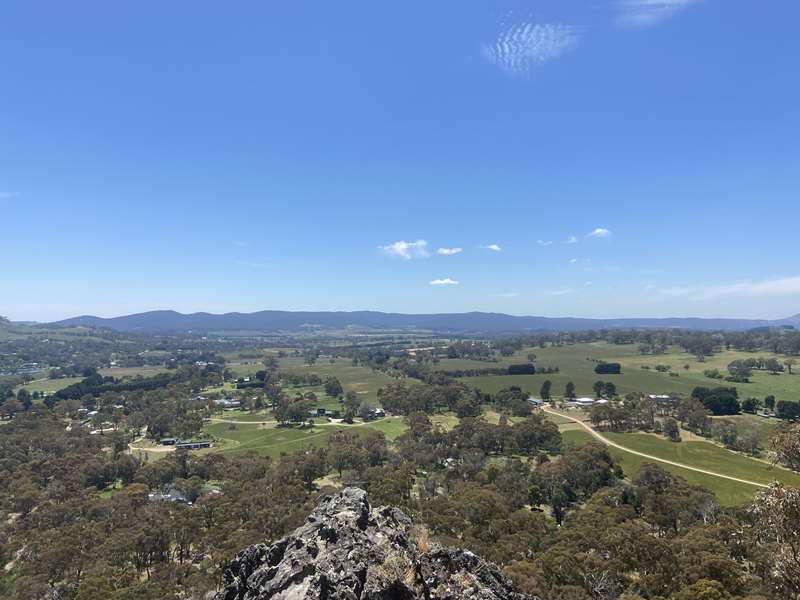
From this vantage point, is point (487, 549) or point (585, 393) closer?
point (487, 549)

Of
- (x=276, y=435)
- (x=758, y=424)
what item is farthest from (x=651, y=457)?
(x=276, y=435)

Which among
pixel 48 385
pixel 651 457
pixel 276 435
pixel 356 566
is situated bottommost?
pixel 276 435

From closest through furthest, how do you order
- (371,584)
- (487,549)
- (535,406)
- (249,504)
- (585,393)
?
(371,584), (487,549), (249,504), (535,406), (585,393)

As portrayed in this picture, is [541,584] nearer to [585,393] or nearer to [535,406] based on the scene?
[535,406]

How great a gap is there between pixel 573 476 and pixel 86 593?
6049cm

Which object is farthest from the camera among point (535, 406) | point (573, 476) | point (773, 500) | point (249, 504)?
point (535, 406)

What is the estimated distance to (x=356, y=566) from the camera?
45.3 ft

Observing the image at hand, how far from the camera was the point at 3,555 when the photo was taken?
46094 millimetres

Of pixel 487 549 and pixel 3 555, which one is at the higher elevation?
pixel 487 549

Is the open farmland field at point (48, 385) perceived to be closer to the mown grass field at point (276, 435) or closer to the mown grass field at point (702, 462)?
the mown grass field at point (276, 435)

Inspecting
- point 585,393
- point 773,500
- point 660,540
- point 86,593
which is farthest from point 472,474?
point 585,393

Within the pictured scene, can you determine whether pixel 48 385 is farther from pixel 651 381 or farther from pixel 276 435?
pixel 651 381

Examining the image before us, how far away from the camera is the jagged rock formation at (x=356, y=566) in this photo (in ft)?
44.1

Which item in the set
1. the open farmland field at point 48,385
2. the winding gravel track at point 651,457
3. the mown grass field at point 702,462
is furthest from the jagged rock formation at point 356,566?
the open farmland field at point 48,385
